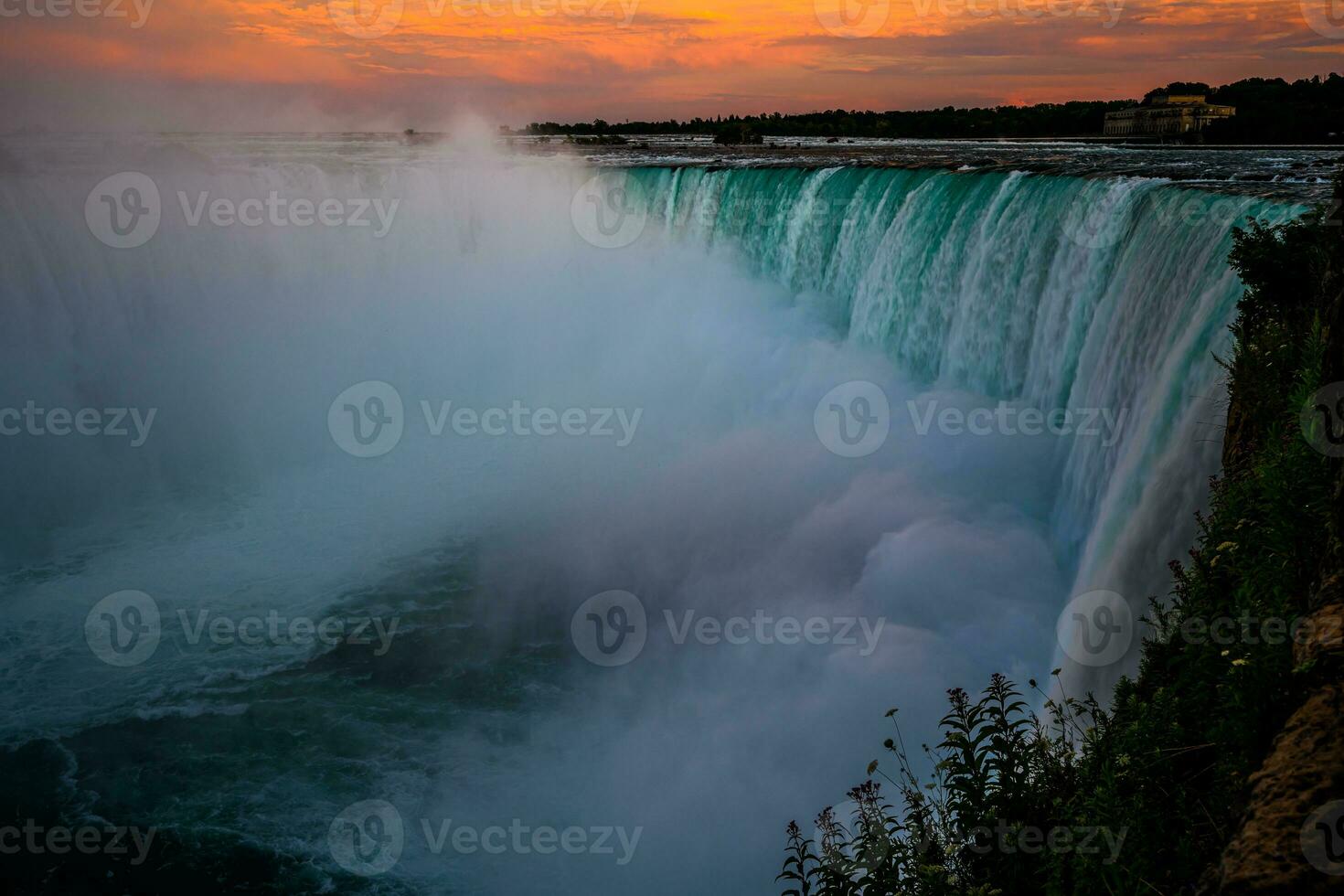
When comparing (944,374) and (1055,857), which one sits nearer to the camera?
(1055,857)

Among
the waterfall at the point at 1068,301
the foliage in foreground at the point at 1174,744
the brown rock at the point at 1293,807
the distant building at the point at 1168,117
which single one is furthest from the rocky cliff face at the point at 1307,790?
the distant building at the point at 1168,117

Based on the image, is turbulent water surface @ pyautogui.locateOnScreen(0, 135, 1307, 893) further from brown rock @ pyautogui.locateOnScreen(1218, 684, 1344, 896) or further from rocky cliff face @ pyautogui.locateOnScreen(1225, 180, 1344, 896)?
brown rock @ pyautogui.locateOnScreen(1218, 684, 1344, 896)

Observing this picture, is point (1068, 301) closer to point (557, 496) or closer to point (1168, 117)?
point (557, 496)

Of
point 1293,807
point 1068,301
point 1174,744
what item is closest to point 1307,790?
point 1293,807

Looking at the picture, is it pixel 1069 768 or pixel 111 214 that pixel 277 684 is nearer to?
pixel 1069 768

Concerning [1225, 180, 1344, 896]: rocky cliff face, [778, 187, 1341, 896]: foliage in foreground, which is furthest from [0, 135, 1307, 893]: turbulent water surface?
[1225, 180, 1344, 896]: rocky cliff face

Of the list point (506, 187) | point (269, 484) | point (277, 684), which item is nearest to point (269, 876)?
point (277, 684)

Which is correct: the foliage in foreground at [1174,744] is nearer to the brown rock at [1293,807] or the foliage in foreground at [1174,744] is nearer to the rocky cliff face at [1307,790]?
the rocky cliff face at [1307,790]
